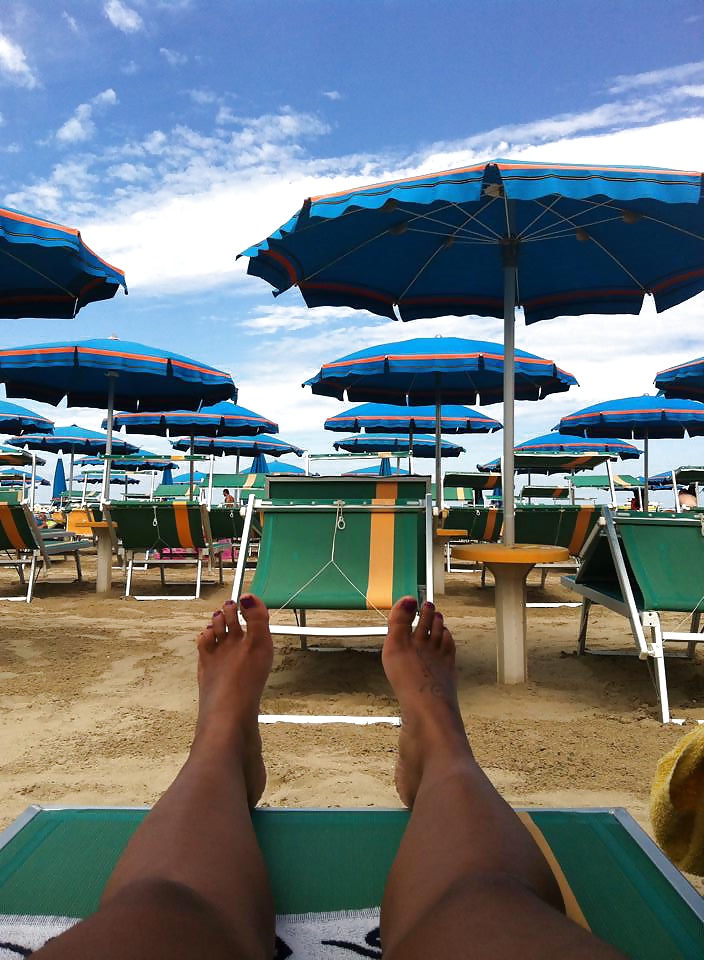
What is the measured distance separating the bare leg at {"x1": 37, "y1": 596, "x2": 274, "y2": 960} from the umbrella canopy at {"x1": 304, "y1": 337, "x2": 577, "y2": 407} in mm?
5105

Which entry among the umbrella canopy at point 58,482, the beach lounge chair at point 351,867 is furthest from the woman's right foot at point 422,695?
the umbrella canopy at point 58,482

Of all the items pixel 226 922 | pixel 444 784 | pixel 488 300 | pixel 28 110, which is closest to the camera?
pixel 226 922

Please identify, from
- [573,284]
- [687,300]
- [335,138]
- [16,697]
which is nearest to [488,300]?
[573,284]

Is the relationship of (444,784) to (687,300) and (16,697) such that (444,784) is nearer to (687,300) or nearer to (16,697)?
(16,697)

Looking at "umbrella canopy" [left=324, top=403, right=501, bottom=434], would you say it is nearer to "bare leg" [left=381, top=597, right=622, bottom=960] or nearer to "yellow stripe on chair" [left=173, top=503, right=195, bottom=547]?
"yellow stripe on chair" [left=173, top=503, right=195, bottom=547]

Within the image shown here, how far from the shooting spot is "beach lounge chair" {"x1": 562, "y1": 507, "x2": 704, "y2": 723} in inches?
97.0

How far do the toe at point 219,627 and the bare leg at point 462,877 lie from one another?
0.59 metres

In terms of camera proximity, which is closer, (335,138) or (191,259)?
(335,138)

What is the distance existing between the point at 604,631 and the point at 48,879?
12.5ft

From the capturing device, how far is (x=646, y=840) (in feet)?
3.58

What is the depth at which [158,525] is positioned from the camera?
17.5 ft

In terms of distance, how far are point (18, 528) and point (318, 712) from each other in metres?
3.67

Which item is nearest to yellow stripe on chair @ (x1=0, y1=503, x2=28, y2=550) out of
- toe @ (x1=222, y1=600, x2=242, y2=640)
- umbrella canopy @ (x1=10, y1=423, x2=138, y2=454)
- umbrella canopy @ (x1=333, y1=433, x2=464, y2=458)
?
toe @ (x1=222, y1=600, x2=242, y2=640)

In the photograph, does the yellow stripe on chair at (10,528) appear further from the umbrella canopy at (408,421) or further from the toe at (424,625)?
the umbrella canopy at (408,421)
